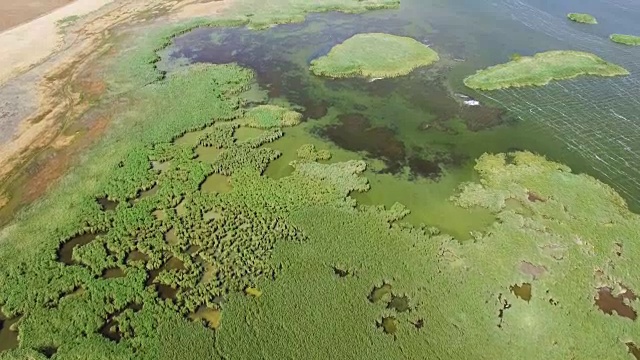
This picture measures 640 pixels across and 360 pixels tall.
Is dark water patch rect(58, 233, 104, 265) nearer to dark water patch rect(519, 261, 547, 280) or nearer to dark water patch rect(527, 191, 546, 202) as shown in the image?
dark water patch rect(519, 261, 547, 280)

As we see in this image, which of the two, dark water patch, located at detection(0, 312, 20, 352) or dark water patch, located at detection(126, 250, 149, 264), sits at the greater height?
dark water patch, located at detection(0, 312, 20, 352)

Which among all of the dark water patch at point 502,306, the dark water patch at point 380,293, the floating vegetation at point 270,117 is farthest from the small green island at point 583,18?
the dark water patch at point 380,293

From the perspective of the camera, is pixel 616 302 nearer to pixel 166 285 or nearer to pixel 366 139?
pixel 366 139

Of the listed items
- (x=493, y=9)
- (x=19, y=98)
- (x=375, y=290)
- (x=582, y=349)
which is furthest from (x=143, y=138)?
(x=493, y=9)

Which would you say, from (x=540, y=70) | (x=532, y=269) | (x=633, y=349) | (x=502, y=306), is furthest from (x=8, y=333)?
(x=540, y=70)

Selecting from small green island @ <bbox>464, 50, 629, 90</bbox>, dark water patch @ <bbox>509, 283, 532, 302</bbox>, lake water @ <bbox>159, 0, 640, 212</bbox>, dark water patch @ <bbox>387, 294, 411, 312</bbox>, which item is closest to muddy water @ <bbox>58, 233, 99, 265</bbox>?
lake water @ <bbox>159, 0, 640, 212</bbox>


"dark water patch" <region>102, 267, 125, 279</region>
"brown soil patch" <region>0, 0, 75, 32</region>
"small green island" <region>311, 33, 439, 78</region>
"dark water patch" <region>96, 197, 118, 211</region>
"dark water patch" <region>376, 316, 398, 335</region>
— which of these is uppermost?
"brown soil patch" <region>0, 0, 75, 32</region>
